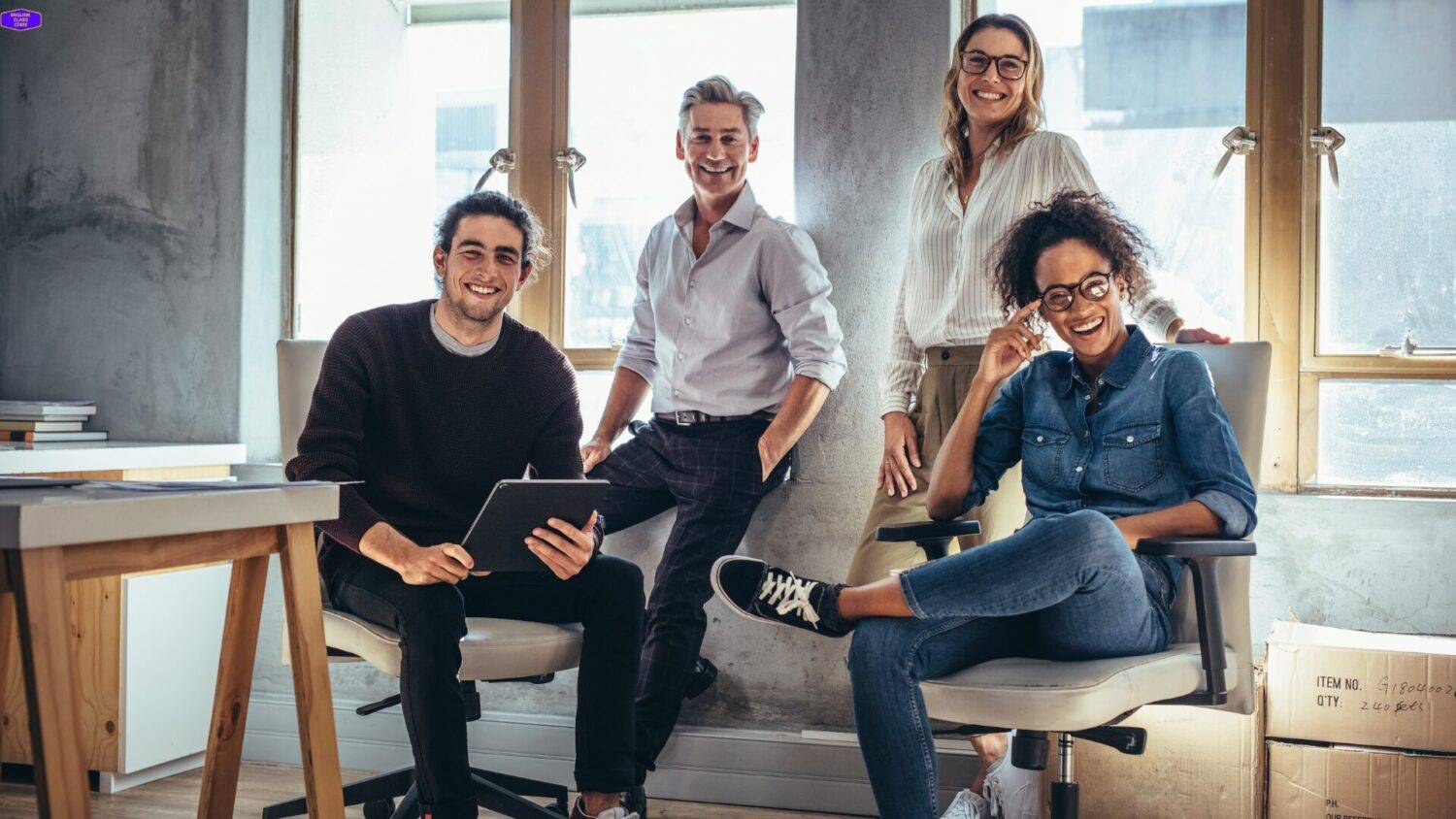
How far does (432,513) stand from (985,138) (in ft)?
4.65

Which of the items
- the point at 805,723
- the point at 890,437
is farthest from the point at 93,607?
the point at 890,437

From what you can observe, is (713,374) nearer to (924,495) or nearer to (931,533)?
(924,495)

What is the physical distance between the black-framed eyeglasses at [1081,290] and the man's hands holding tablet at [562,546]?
3.12ft

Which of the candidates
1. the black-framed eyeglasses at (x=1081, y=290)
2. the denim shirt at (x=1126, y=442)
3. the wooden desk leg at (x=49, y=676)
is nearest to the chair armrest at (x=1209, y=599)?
the denim shirt at (x=1126, y=442)

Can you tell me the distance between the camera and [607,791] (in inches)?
88.9

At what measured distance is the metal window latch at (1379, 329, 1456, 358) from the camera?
274 cm

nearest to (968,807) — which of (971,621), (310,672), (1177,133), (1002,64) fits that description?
(971,621)

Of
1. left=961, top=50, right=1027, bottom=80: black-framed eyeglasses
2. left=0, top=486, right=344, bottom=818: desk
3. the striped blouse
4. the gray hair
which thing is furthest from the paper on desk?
left=961, top=50, right=1027, bottom=80: black-framed eyeglasses

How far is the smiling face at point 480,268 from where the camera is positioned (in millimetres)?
2451

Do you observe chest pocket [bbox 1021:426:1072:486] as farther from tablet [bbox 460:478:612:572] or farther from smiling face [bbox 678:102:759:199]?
smiling face [bbox 678:102:759:199]

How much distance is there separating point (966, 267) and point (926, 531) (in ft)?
1.98

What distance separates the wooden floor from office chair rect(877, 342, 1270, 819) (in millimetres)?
926

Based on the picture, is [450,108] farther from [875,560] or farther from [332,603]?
[875,560]

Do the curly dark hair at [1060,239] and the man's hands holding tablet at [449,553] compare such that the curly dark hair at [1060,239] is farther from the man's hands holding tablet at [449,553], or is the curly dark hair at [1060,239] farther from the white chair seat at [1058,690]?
the man's hands holding tablet at [449,553]
